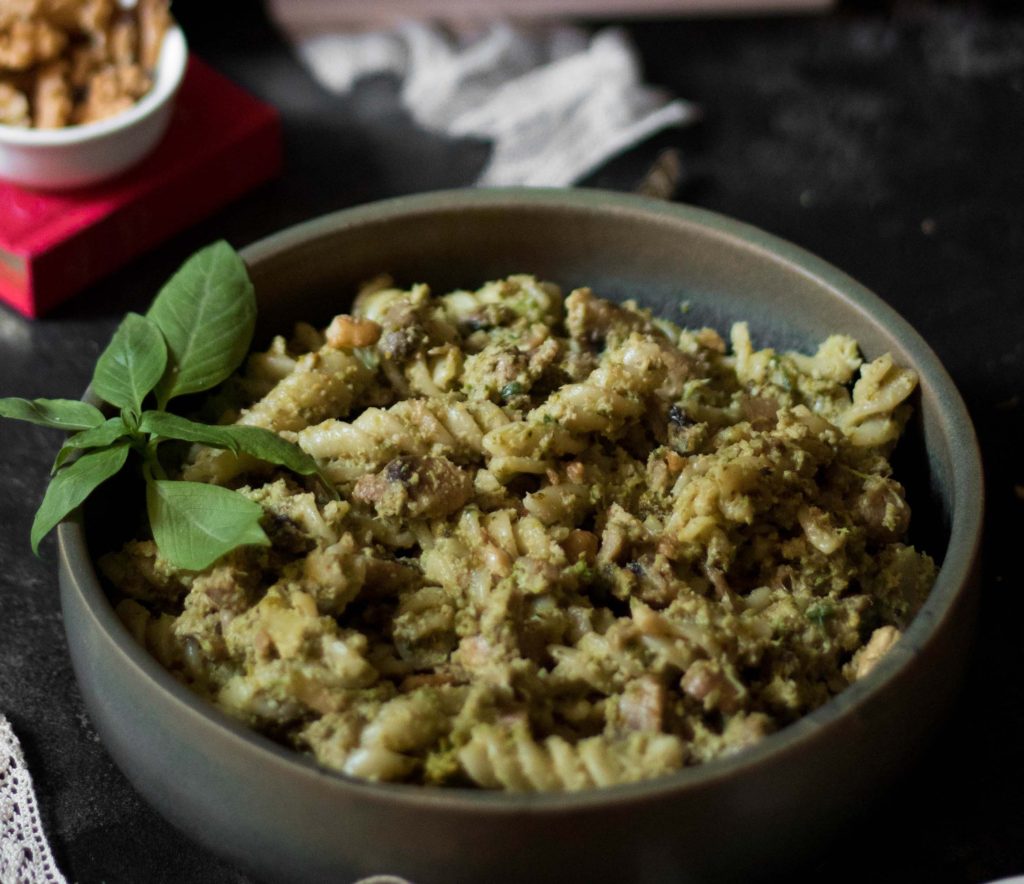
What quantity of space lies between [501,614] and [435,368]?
50cm

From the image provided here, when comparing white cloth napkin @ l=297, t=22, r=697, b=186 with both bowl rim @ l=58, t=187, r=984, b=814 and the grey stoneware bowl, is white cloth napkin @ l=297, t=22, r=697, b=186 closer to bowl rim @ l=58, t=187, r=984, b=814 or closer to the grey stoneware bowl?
bowl rim @ l=58, t=187, r=984, b=814

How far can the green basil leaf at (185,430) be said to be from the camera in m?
2.03

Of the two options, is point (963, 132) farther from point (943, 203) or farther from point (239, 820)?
point (239, 820)

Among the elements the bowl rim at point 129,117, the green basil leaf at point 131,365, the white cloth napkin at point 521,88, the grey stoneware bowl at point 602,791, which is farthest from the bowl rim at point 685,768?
the white cloth napkin at point 521,88

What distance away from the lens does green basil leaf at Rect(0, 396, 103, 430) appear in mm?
2102

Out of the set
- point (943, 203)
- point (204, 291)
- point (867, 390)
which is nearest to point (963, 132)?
point (943, 203)

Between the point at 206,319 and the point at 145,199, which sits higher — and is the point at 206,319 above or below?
above

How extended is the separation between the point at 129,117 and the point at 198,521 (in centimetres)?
119

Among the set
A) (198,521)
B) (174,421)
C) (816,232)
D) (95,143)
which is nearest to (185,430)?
(174,421)

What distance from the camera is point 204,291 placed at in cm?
230

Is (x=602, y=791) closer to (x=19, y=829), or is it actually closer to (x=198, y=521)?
(x=198, y=521)

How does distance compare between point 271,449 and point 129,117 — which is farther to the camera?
point 129,117

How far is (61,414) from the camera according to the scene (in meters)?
2.13

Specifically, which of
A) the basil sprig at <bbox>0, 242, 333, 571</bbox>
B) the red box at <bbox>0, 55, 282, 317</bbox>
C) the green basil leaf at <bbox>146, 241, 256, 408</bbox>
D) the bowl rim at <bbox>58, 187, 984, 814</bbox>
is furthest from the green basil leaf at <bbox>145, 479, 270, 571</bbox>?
the red box at <bbox>0, 55, 282, 317</bbox>
